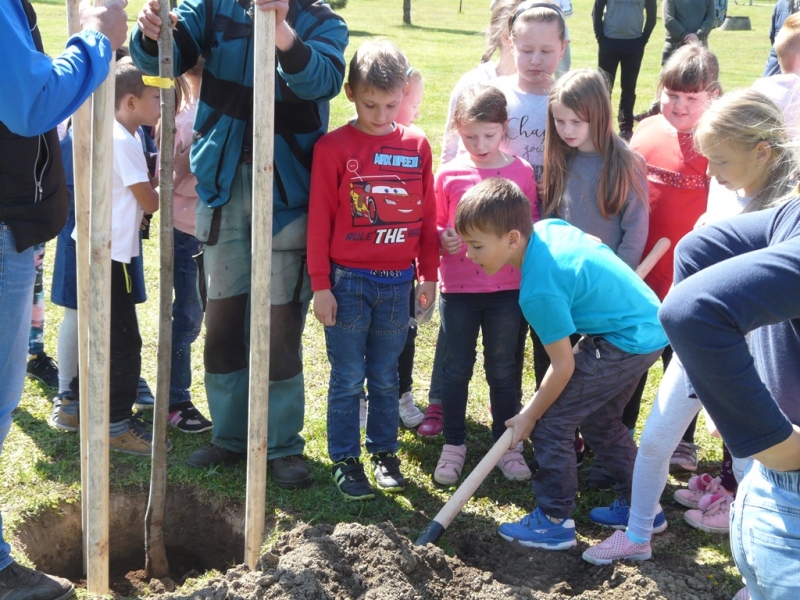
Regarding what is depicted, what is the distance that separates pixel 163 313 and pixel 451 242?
138 cm

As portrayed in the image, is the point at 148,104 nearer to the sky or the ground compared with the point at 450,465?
nearer to the sky

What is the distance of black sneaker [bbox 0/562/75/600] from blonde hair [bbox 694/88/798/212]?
2.88m

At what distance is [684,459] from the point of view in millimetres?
4227

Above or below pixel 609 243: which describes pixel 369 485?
below

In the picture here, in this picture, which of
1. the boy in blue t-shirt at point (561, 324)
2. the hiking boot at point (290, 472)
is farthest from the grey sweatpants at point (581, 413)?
A: the hiking boot at point (290, 472)

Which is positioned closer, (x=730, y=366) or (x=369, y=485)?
(x=730, y=366)

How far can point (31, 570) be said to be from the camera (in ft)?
10.3

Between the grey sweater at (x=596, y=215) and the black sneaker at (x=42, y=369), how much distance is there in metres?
3.01

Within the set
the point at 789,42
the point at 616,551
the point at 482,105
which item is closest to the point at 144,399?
the point at 482,105

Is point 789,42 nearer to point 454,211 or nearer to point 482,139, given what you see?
point 482,139

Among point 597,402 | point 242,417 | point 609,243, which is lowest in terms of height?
point 242,417

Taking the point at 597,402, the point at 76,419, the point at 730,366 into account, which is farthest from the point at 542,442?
the point at 76,419

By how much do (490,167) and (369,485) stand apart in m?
1.58

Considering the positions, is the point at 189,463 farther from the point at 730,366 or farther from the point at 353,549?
the point at 730,366
